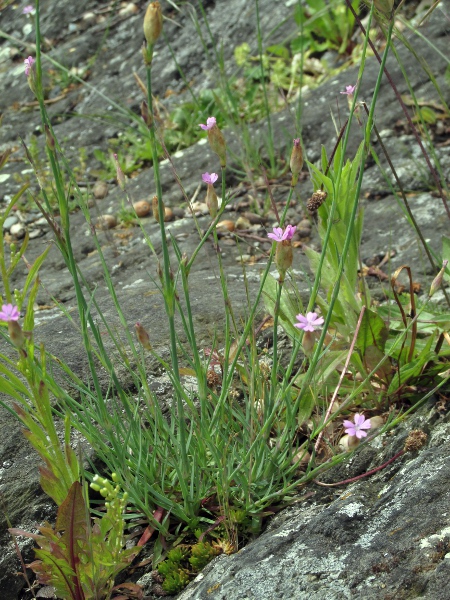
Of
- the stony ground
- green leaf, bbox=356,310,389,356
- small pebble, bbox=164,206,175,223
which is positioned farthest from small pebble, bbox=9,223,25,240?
green leaf, bbox=356,310,389,356

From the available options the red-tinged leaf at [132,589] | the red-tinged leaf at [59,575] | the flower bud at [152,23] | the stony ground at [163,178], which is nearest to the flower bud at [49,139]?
the flower bud at [152,23]

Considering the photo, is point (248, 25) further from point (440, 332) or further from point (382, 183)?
point (440, 332)

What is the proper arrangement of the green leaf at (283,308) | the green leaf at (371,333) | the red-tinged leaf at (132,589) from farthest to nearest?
1. the green leaf at (283,308)
2. the green leaf at (371,333)
3. the red-tinged leaf at (132,589)

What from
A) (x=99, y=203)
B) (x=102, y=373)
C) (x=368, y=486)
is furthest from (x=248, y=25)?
(x=368, y=486)

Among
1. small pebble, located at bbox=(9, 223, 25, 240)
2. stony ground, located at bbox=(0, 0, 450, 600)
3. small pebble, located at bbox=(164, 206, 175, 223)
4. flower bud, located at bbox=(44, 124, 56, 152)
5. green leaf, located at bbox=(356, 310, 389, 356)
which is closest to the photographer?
flower bud, located at bbox=(44, 124, 56, 152)

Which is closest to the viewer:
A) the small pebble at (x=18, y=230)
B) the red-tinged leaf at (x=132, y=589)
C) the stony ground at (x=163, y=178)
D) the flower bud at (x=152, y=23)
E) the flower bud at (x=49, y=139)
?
the flower bud at (x=152, y=23)

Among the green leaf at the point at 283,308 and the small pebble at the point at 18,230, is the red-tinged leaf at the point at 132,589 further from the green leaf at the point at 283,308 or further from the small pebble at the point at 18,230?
the small pebble at the point at 18,230

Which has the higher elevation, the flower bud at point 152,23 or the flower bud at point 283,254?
the flower bud at point 152,23

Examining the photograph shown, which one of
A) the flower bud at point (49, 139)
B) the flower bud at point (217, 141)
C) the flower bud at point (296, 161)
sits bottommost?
the flower bud at point (296, 161)

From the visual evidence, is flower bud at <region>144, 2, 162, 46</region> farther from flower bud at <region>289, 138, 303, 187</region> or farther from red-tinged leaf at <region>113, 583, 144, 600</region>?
red-tinged leaf at <region>113, 583, 144, 600</region>
